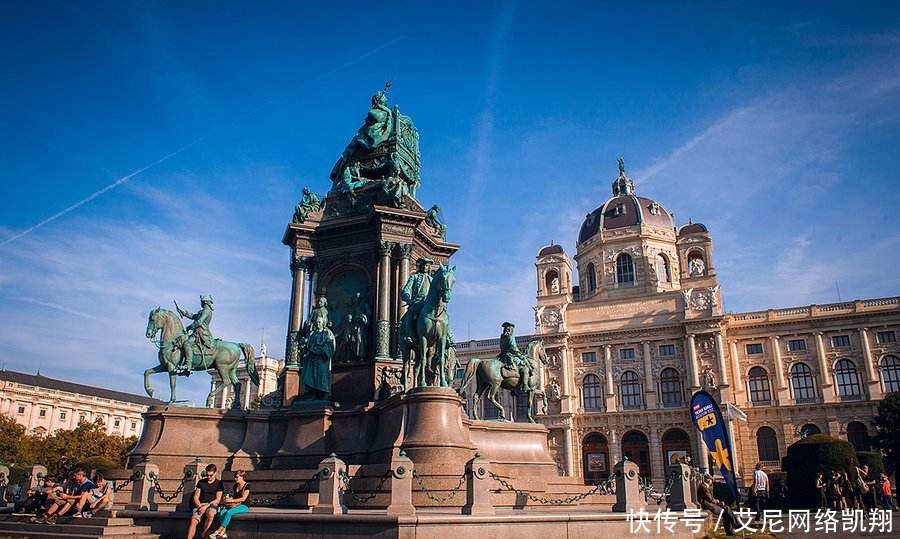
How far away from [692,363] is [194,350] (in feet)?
192

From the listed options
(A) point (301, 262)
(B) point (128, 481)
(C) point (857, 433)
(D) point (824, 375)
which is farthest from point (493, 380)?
(C) point (857, 433)

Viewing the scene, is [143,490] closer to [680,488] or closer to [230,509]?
[230,509]

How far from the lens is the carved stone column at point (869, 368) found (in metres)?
60.7

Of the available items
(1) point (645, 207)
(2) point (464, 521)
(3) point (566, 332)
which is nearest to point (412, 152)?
(2) point (464, 521)

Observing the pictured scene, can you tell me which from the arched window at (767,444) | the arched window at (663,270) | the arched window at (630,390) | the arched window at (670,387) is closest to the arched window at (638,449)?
the arched window at (630,390)

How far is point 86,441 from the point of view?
5378 centimetres

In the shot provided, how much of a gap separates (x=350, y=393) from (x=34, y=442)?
161ft

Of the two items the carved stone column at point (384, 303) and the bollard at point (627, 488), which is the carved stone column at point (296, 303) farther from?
the bollard at point (627, 488)

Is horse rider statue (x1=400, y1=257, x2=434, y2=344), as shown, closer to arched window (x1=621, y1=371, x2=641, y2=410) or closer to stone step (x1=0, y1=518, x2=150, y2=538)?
stone step (x1=0, y1=518, x2=150, y2=538)

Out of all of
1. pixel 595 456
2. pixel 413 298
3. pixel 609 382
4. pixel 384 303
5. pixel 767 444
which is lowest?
pixel 595 456

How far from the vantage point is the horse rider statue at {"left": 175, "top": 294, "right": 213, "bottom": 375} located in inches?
739

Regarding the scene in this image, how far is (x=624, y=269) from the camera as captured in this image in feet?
255

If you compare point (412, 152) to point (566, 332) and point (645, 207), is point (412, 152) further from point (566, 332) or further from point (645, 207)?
point (645, 207)

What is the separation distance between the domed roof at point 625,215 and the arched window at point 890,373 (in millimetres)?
28812
